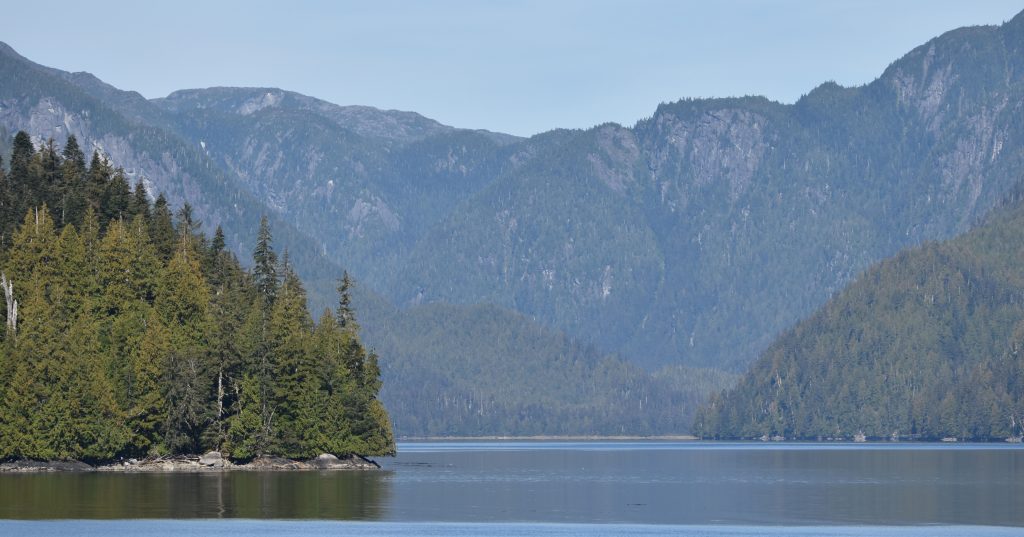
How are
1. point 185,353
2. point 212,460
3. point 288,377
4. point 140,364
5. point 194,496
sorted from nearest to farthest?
point 194,496
point 140,364
point 185,353
point 212,460
point 288,377

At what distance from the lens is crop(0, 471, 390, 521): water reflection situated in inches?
4988

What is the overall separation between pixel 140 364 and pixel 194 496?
4324cm

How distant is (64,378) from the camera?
585 feet

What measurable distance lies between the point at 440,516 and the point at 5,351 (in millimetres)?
67211

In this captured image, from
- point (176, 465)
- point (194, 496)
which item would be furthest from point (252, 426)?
point (194, 496)

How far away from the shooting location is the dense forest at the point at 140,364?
17838 cm

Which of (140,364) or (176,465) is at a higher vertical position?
(140,364)

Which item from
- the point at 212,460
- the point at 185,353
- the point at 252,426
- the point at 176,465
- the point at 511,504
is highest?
the point at 185,353

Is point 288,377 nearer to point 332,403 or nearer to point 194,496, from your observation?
point 332,403

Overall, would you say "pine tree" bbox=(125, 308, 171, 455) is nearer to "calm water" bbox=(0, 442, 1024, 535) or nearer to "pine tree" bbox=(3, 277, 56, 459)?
"pine tree" bbox=(3, 277, 56, 459)

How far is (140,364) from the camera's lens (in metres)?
182

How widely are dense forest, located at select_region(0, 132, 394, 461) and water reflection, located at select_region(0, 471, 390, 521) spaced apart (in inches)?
265

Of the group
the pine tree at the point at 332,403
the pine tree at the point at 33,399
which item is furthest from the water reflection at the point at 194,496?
the pine tree at the point at 332,403

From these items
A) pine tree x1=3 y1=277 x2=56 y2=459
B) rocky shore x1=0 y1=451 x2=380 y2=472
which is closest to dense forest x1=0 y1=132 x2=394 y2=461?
pine tree x1=3 y1=277 x2=56 y2=459
